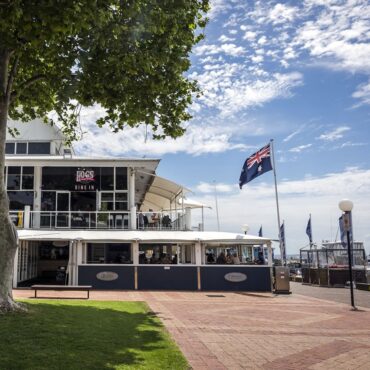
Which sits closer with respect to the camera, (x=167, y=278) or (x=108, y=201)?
(x=167, y=278)

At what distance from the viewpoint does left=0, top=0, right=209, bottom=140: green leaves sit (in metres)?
8.64

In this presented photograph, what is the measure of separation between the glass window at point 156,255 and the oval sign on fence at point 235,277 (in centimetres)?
294

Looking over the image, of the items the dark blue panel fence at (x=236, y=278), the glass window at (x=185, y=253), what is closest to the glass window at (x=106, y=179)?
the glass window at (x=185, y=253)

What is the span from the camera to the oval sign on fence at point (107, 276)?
2216cm

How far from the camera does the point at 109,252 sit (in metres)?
23.7

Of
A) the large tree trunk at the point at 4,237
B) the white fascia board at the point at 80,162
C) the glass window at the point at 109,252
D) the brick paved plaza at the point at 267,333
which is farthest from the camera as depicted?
the white fascia board at the point at 80,162

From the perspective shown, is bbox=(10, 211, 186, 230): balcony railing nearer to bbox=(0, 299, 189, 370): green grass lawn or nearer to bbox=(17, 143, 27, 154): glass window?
bbox=(17, 143, 27, 154): glass window

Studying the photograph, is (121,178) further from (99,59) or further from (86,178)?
(99,59)

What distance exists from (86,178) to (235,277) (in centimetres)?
1068

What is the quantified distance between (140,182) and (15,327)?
21.2 metres

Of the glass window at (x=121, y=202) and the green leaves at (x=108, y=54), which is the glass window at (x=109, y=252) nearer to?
the glass window at (x=121, y=202)

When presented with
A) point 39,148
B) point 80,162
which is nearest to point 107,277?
point 80,162

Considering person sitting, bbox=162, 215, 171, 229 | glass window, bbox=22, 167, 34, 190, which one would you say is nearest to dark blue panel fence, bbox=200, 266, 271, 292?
person sitting, bbox=162, 215, 171, 229

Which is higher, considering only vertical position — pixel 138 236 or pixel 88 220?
pixel 88 220
